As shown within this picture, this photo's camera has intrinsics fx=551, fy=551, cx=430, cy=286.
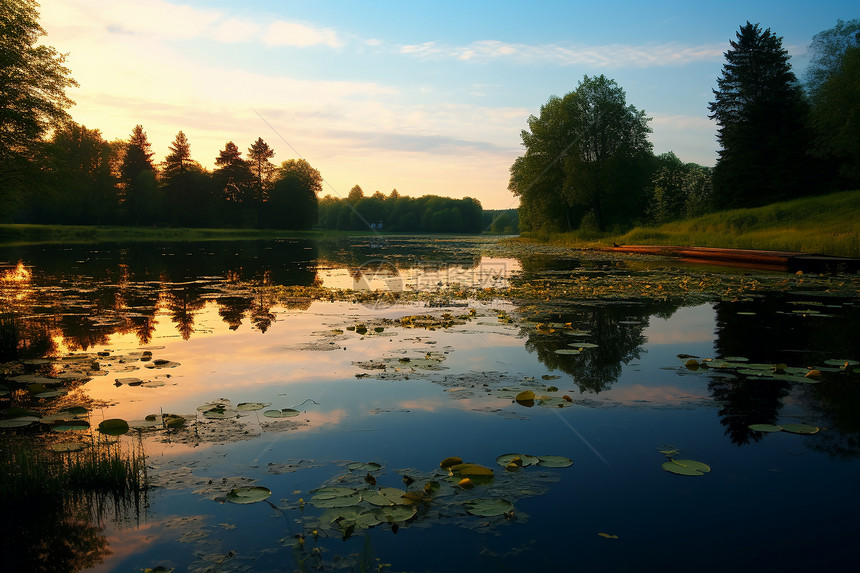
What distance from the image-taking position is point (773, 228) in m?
32.8

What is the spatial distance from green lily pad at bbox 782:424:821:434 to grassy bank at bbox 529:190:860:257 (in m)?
21.0

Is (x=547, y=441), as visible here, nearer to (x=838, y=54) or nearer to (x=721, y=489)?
(x=721, y=489)

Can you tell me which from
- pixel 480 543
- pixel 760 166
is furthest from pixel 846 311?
pixel 760 166

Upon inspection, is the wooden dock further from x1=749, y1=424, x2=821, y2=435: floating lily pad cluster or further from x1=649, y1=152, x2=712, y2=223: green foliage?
x1=649, y1=152, x2=712, y2=223: green foliage

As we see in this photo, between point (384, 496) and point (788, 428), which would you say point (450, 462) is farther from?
point (788, 428)

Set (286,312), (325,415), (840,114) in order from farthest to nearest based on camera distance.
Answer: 1. (840,114)
2. (286,312)
3. (325,415)

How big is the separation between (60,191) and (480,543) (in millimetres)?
38312

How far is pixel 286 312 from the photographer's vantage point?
39.5 ft

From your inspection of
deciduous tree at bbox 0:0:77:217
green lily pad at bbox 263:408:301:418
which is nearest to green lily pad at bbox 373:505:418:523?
green lily pad at bbox 263:408:301:418

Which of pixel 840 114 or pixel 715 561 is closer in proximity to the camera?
pixel 715 561

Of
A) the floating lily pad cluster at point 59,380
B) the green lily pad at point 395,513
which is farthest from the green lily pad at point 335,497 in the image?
the floating lily pad cluster at point 59,380

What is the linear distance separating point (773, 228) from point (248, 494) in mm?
36595

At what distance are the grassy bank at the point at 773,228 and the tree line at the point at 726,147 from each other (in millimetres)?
7126

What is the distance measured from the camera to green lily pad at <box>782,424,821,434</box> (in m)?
4.83
